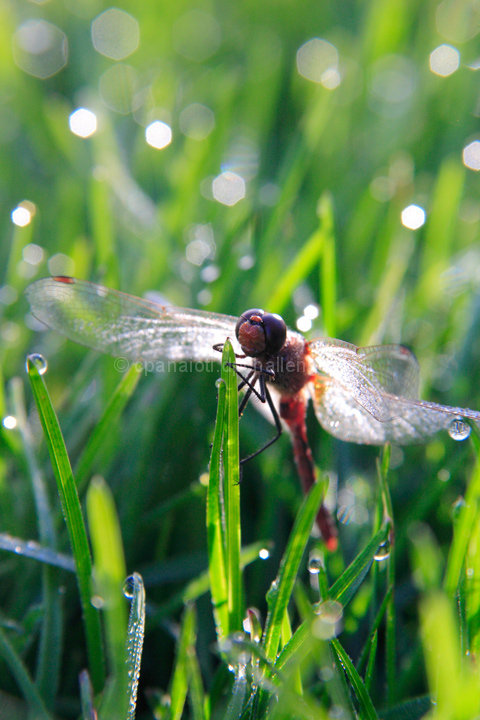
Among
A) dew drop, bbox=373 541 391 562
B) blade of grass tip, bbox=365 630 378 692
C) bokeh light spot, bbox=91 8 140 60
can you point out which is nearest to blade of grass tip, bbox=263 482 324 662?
blade of grass tip, bbox=365 630 378 692

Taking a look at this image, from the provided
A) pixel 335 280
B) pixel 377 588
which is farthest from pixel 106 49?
pixel 377 588

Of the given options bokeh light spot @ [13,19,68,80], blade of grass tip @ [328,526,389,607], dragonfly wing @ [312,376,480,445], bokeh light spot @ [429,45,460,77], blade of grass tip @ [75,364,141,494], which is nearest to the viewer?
blade of grass tip @ [328,526,389,607]

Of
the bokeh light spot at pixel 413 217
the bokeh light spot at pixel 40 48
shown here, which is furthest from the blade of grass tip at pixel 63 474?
the bokeh light spot at pixel 40 48

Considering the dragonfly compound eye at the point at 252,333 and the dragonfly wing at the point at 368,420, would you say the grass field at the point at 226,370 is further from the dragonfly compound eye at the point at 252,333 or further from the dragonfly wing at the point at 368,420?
the dragonfly compound eye at the point at 252,333

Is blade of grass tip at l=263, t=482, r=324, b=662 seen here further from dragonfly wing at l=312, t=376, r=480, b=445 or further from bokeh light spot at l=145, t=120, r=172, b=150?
bokeh light spot at l=145, t=120, r=172, b=150

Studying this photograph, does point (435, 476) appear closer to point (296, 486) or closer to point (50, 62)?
point (296, 486)

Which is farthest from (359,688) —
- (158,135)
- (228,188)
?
(158,135)
